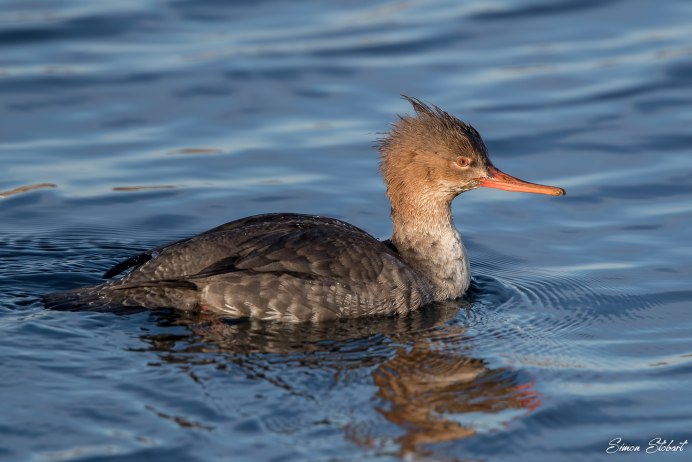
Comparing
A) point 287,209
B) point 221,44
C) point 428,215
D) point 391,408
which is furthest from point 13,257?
point 221,44

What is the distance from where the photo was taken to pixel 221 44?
1716 cm

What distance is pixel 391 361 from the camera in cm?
928

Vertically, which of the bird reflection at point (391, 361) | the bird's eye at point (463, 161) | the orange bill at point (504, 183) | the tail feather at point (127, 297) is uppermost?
the bird's eye at point (463, 161)

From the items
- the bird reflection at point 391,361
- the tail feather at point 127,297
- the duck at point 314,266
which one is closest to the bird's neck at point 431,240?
the duck at point 314,266

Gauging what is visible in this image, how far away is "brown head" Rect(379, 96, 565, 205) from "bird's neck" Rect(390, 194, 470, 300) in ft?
0.27

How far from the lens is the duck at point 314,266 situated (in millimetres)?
9938

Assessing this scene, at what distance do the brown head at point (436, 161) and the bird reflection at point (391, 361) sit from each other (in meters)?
1.24

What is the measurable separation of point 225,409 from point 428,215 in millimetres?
3532

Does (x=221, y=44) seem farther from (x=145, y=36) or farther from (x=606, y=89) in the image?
(x=606, y=89)

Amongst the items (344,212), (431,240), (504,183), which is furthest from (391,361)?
(344,212)

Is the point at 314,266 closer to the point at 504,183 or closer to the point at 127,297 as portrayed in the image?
the point at 127,297

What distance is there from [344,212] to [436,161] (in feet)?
7.65

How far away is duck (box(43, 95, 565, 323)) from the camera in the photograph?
32.6 ft

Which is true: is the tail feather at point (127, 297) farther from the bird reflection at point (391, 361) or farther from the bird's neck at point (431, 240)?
the bird's neck at point (431, 240)
